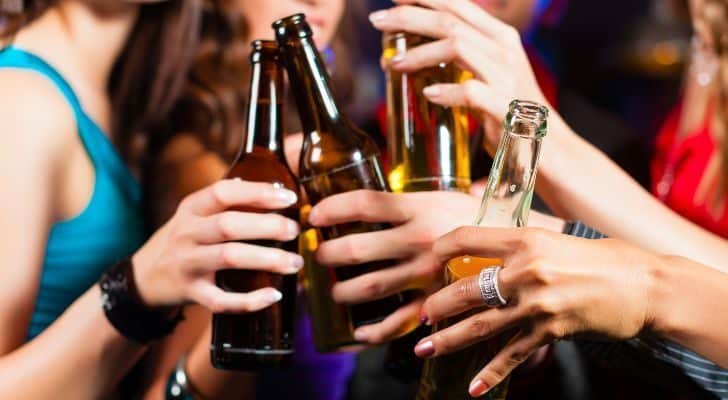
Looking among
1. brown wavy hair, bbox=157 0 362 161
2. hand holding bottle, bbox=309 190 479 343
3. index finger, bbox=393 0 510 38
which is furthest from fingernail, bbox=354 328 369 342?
brown wavy hair, bbox=157 0 362 161

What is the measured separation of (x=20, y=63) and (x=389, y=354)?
0.54 metres

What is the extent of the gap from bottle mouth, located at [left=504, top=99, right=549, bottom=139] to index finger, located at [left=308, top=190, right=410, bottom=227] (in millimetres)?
148

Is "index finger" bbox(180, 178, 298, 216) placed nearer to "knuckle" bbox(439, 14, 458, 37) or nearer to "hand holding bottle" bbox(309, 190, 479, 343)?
"hand holding bottle" bbox(309, 190, 479, 343)

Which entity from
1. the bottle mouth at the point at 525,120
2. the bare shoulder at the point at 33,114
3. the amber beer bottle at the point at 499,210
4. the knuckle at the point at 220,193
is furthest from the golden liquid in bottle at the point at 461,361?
the bare shoulder at the point at 33,114

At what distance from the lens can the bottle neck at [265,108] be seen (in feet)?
2.38

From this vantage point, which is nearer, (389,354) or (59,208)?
(389,354)

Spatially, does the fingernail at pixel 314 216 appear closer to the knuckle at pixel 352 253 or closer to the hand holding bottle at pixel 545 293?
the knuckle at pixel 352 253

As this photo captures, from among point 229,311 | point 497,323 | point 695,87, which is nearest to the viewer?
point 497,323

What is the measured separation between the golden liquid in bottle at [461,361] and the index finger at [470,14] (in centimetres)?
29

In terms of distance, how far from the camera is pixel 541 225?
0.79 metres

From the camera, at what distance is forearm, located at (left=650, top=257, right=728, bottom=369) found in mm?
604

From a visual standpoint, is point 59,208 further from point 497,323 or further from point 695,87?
point 695,87

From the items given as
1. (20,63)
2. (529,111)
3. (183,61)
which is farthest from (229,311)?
(183,61)

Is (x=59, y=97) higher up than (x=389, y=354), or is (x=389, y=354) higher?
(x=59, y=97)
